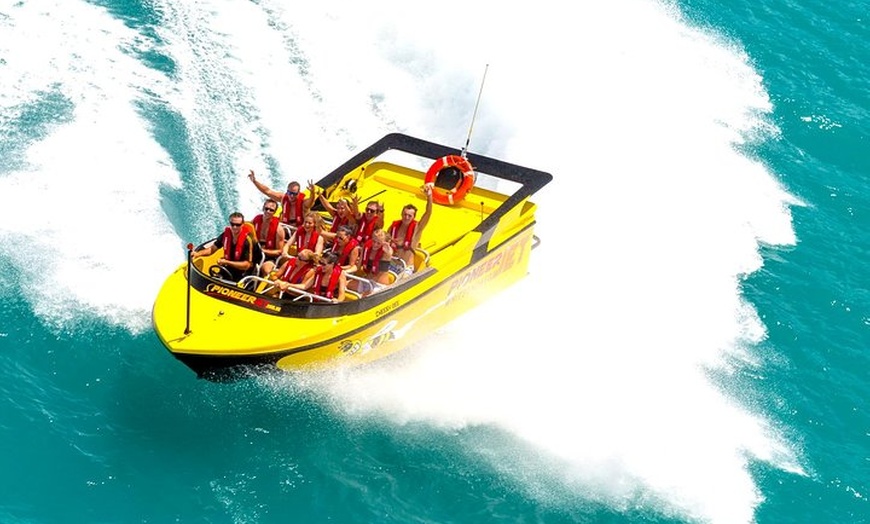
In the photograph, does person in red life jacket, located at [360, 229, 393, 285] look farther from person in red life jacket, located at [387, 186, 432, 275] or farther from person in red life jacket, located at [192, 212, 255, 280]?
person in red life jacket, located at [192, 212, 255, 280]

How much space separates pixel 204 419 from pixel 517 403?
12.0ft

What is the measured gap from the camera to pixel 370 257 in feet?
48.9

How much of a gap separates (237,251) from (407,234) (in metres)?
2.07

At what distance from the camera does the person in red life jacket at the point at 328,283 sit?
14.2 metres

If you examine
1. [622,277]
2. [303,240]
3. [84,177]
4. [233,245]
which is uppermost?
[303,240]

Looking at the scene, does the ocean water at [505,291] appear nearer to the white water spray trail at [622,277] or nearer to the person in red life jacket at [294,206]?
the white water spray trail at [622,277]

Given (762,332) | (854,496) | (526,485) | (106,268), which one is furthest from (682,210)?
(106,268)

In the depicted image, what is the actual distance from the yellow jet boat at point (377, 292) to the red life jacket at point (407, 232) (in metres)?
0.16

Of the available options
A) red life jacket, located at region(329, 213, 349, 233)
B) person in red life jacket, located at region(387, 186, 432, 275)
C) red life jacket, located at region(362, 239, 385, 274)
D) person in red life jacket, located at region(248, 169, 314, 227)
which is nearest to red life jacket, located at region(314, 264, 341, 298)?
red life jacket, located at region(362, 239, 385, 274)

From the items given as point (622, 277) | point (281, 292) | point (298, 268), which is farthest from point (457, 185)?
point (281, 292)

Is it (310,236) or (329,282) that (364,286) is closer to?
(329,282)

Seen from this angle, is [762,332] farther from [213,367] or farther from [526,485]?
[213,367]

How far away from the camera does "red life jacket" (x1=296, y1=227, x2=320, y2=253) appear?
1473cm

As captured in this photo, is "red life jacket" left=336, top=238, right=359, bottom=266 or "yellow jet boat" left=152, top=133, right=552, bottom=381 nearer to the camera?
"yellow jet boat" left=152, top=133, right=552, bottom=381
